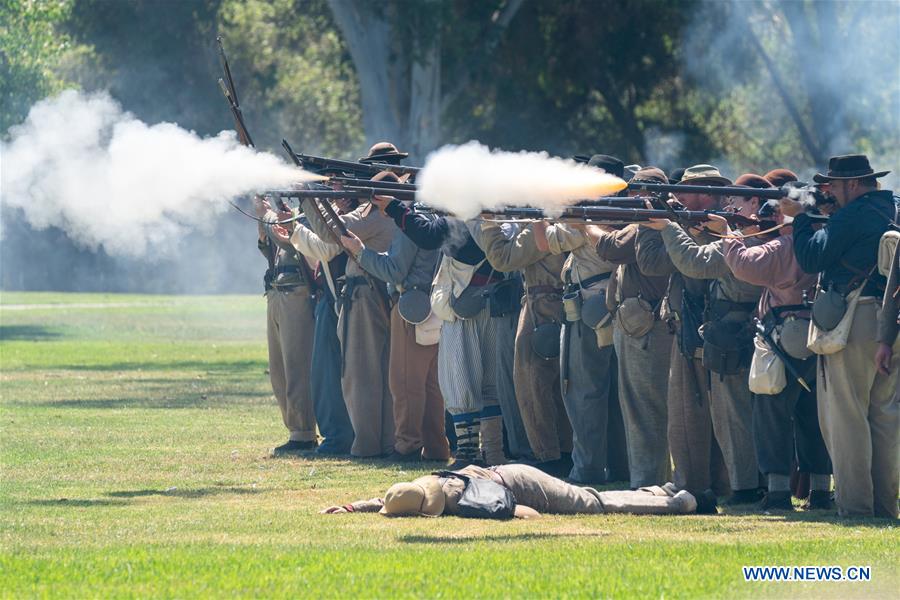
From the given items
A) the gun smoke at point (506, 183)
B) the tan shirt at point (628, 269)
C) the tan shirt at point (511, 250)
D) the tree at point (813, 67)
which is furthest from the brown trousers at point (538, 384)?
the tree at point (813, 67)

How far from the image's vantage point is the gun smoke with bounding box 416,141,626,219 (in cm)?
950

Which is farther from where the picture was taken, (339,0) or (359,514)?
(339,0)

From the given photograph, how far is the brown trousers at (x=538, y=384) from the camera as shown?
36.0 feet

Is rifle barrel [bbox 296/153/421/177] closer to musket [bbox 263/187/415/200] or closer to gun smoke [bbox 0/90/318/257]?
gun smoke [bbox 0/90/318/257]

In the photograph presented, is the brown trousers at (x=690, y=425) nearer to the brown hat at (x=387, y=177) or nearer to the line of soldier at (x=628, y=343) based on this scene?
the line of soldier at (x=628, y=343)

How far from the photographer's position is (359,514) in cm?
902

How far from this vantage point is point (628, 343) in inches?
402

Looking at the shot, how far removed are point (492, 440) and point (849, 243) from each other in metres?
3.32

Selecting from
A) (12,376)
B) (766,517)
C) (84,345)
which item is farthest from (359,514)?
(84,345)

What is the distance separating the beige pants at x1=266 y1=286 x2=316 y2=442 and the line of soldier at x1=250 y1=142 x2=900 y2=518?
99 mm

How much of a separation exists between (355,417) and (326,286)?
3.79 feet

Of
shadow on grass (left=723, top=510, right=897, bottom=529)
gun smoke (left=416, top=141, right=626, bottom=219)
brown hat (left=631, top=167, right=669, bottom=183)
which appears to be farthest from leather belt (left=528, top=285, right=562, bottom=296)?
shadow on grass (left=723, top=510, right=897, bottom=529)

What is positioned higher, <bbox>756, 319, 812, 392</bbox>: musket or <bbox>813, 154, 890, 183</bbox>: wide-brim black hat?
<bbox>813, 154, 890, 183</bbox>: wide-brim black hat

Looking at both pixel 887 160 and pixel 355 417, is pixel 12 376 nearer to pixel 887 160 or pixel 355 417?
pixel 355 417
